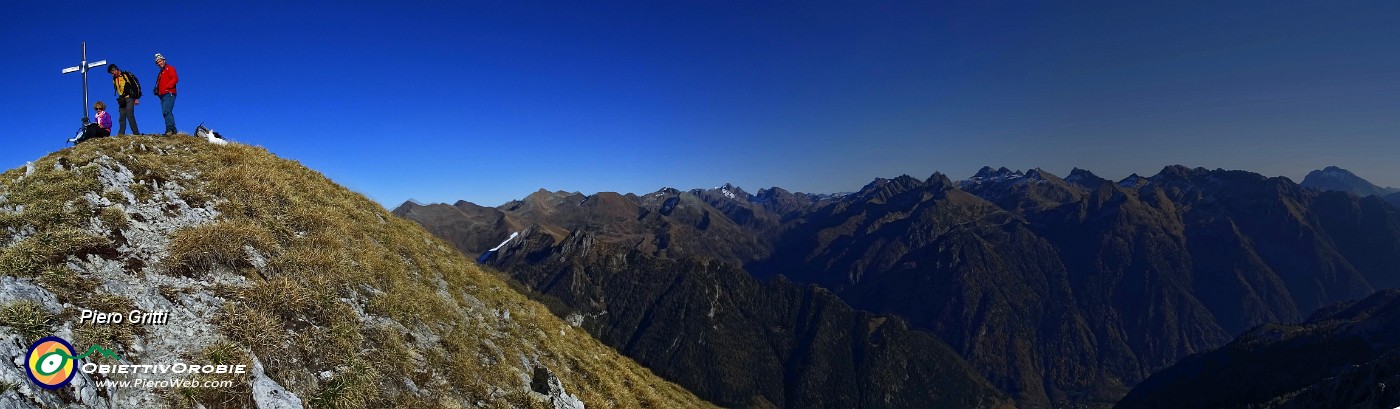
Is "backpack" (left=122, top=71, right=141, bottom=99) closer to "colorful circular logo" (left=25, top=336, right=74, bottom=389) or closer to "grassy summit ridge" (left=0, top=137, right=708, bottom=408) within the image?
"grassy summit ridge" (left=0, top=137, right=708, bottom=408)

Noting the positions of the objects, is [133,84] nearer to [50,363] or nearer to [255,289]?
[255,289]

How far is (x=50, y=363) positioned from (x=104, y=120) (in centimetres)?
2167

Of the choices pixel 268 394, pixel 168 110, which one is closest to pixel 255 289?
pixel 268 394

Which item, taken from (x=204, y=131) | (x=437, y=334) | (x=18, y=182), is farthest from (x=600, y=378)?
(x=204, y=131)

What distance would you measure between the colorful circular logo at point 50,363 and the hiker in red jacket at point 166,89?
764 inches

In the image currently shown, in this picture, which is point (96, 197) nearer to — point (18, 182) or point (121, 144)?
point (18, 182)

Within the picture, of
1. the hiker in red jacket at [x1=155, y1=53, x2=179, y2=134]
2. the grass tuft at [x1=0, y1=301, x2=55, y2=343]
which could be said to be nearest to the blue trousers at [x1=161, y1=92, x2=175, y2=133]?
the hiker in red jacket at [x1=155, y1=53, x2=179, y2=134]

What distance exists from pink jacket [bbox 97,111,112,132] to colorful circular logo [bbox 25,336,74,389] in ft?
67.4

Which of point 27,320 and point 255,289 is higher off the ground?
point 255,289

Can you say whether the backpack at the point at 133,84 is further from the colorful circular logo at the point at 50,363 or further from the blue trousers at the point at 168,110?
the colorful circular logo at the point at 50,363

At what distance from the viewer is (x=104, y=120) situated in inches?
914

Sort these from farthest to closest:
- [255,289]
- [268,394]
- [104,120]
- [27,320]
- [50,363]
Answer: [104,120]
[255,289]
[268,394]
[27,320]
[50,363]

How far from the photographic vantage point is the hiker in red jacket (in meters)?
23.4

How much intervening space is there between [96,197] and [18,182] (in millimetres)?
2797
